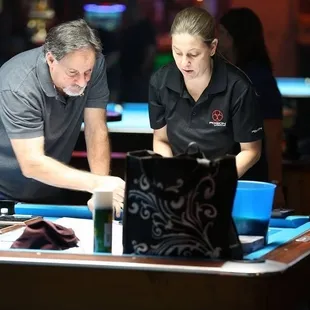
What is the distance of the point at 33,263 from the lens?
3.17 meters

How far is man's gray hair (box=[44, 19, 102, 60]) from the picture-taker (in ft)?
13.0

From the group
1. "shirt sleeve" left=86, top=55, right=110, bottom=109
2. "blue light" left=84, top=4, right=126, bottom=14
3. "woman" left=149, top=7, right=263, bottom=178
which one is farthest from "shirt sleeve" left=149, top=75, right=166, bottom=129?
"blue light" left=84, top=4, right=126, bottom=14

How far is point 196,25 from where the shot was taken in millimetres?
4070

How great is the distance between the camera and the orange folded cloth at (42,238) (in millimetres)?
3365

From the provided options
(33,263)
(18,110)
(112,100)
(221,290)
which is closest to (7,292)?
(33,263)

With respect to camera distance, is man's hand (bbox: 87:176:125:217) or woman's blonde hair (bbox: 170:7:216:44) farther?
woman's blonde hair (bbox: 170:7:216:44)

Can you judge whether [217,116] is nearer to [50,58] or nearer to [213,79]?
[213,79]

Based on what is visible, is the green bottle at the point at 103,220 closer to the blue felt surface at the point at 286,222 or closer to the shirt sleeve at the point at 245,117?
the blue felt surface at the point at 286,222

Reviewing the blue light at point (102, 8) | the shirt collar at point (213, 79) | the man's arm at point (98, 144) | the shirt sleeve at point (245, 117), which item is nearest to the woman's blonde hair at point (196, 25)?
the shirt collar at point (213, 79)

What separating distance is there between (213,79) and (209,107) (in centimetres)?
11

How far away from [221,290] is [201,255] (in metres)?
0.16

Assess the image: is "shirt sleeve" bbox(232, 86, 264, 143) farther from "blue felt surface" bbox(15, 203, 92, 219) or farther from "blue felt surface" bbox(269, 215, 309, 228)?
"blue felt surface" bbox(15, 203, 92, 219)

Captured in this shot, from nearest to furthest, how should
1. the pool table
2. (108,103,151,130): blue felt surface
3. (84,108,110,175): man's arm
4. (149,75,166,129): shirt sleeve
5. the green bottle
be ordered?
the pool table
the green bottle
(149,75,166,129): shirt sleeve
(84,108,110,175): man's arm
(108,103,151,130): blue felt surface

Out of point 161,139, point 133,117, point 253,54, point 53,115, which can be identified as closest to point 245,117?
point 161,139
